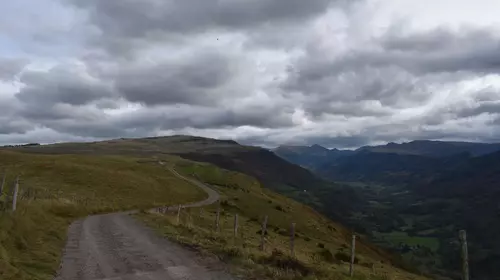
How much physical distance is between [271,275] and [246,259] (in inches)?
135

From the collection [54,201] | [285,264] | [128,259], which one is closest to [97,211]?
[54,201]

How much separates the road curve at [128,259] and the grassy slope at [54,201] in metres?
0.89

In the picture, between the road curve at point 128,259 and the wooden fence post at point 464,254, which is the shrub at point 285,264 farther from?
the wooden fence post at point 464,254

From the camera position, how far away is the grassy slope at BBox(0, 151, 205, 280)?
789 inches

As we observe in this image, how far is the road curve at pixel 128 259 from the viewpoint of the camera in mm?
18562

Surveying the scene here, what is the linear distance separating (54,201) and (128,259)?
29.0 m

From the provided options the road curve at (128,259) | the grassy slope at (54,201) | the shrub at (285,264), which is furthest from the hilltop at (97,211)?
the road curve at (128,259)

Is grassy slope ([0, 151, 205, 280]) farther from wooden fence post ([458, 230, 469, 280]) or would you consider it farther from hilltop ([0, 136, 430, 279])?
wooden fence post ([458, 230, 469, 280])

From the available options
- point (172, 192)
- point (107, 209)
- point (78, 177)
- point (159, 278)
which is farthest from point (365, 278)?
point (172, 192)

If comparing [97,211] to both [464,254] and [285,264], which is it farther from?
[464,254]

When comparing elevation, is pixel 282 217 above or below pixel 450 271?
above

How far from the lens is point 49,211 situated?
142 ft

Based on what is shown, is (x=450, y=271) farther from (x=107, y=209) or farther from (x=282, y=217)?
(x=107, y=209)

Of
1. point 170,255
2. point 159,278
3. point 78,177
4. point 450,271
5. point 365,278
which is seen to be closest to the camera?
point 159,278
